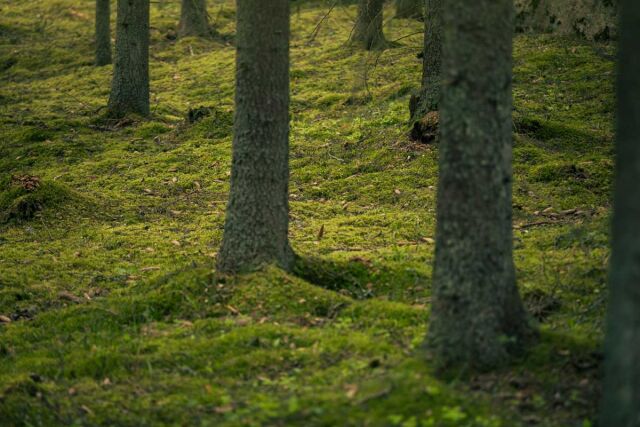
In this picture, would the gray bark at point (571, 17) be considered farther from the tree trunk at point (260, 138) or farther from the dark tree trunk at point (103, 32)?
the dark tree trunk at point (103, 32)

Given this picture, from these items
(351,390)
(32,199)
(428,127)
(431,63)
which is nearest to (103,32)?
(32,199)

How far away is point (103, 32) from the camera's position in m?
21.1

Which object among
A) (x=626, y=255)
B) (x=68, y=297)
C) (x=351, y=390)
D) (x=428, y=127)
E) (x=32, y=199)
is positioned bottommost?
(x=68, y=297)

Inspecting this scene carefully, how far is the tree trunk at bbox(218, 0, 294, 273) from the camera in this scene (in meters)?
6.84

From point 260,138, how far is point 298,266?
1.28 meters

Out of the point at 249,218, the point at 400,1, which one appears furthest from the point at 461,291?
the point at 400,1

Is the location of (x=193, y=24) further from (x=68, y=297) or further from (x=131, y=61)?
(x=68, y=297)

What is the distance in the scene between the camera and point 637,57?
13.4 feet

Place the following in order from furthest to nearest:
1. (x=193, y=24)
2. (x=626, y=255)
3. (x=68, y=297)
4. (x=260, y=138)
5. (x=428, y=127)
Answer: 1. (x=193, y=24)
2. (x=428, y=127)
3. (x=68, y=297)
4. (x=260, y=138)
5. (x=626, y=255)

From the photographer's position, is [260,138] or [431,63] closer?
[260,138]

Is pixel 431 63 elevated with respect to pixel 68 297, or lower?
elevated

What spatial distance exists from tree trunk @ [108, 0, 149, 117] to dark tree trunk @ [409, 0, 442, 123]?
6.13 metres

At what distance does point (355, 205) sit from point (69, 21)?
21.4m

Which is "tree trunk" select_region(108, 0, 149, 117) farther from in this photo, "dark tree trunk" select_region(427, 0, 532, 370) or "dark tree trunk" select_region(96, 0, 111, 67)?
→ "dark tree trunk" select_region(427, 0, 532, 370)
